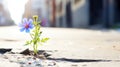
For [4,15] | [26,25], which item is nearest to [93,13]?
[26,25]

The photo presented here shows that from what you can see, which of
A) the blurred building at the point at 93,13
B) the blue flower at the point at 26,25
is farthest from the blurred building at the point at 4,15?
the blue flower at the point at 26,25

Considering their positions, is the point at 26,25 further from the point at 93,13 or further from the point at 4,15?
the point at 4,15

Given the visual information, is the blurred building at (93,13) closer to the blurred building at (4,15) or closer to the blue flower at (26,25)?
the blue flower at (26,25)

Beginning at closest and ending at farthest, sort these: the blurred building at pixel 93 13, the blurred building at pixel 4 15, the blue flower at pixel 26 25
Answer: the blue flower at pixel 26 25, the blurred building at pixel 93 13, the blurred building at pixel 4 15

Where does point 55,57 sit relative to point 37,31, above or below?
below

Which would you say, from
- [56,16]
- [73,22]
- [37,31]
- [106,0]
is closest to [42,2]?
[56,16]

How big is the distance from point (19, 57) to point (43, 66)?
1.52 ft

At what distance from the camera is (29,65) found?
2.30 m

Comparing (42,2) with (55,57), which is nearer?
(55,57)

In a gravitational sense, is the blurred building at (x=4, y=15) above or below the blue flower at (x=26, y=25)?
below

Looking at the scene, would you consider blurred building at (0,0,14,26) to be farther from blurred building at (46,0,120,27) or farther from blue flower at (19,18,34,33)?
blue flower at (19,18,34,33)

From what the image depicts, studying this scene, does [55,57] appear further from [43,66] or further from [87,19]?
[87,19]

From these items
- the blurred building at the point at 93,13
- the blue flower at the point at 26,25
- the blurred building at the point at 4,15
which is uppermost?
the blue flower at the point at 26,25

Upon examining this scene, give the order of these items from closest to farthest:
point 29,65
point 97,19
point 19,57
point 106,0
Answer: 1. point 29,65
2. point 19,57
3. point 106,0
4. point 97,19
